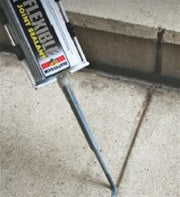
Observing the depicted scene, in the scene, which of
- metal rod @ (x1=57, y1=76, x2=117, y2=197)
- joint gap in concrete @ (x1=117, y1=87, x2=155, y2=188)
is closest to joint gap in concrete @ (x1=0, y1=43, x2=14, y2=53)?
joint gap in concrete @ (x1=117, y1=87, x2=155, y2=188)

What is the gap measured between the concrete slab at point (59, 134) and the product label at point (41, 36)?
0.72m

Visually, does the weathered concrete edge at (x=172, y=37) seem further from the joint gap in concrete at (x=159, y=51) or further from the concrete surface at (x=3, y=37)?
the concrete surface at (x=3, y=37)

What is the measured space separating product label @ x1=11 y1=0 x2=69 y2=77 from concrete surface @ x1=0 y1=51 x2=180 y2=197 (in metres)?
0.72

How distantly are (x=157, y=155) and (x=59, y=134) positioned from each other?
20.7 inches

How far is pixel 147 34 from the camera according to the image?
2.20 m

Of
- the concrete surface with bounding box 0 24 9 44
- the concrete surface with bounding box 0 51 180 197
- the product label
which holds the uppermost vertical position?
the product label

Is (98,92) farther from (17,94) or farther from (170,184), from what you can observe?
(170,184)

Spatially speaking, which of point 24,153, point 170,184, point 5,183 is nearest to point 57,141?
point 24,153

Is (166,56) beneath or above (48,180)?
above

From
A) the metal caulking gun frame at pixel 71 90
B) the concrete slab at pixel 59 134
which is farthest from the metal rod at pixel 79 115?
the concrete slab at pixel 59 134

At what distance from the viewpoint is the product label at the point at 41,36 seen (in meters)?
1.41

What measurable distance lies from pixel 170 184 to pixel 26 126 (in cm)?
83

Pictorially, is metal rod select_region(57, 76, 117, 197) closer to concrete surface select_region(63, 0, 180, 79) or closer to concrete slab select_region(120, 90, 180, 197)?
concrete slab select_region(120, 90, 180, 197)

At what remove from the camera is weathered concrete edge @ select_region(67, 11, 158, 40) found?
2.19m
